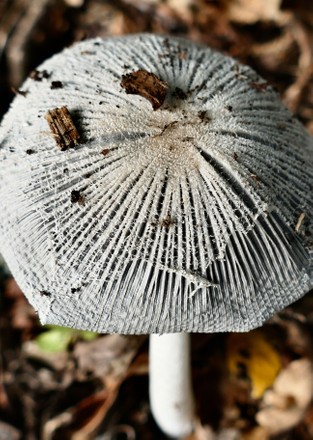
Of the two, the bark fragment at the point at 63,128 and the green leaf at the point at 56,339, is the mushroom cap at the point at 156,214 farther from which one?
the green leaf at the point at 56,339

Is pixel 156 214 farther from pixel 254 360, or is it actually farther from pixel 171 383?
pixel 254 360

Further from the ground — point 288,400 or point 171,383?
point 171,383

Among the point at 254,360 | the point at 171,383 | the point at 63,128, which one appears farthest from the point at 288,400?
the point at 63,128

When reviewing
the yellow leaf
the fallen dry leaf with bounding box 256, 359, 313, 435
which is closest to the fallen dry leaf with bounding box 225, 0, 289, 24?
the yellow leaf

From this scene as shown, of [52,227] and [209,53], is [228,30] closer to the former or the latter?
[209,53]

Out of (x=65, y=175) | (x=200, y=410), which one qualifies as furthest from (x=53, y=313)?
(x=200, y=410)

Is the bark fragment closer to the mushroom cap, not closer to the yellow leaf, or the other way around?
the mushroom cap

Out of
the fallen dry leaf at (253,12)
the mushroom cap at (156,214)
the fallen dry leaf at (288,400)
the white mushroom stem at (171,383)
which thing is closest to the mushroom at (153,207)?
the mushroom cap at (156,214)
